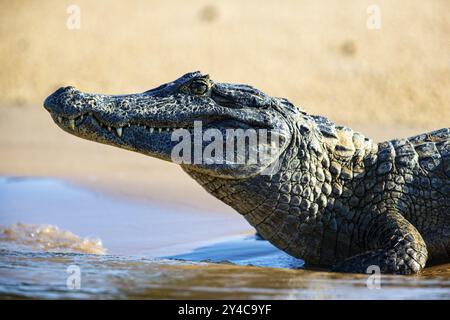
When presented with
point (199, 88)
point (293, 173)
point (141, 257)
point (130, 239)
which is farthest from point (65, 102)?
point (130, 239)

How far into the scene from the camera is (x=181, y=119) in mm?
5766

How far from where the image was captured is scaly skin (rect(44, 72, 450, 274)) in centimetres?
571

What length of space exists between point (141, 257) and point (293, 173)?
4.31 feet

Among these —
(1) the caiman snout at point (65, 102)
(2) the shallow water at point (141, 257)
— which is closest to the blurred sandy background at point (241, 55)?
(2) the shallow water at point (141, 257)

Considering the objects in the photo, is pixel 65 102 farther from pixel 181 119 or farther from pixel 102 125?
pixel 181 119

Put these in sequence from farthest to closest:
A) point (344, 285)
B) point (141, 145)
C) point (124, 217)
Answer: point (124, 217) < point (141, 145) < point (344, 285)

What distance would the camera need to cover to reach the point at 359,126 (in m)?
16.9

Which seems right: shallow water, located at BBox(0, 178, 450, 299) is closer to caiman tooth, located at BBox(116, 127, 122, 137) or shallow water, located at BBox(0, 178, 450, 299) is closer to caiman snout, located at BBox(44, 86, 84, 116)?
caiman tooth, located at BBox(116, 127, 122, 137)

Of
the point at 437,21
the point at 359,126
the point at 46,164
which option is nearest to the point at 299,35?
the point at 437,21

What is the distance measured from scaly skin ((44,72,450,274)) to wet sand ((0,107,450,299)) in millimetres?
333

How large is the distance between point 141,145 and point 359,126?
11.7 metres

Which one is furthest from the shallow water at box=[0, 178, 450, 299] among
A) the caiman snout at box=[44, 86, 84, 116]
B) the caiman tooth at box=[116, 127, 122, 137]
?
the caiman snout at box=[44, 86, 84, 116]

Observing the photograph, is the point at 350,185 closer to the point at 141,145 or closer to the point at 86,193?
the point at 141,145

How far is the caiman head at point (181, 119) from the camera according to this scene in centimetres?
568
